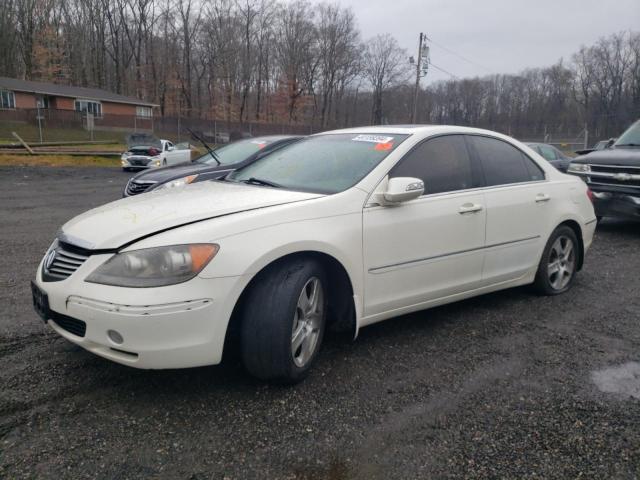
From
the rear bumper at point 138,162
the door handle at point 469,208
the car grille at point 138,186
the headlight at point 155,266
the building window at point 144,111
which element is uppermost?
the building window at point 144,111

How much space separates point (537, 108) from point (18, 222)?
70661 mm

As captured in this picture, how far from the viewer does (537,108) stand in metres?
68.4

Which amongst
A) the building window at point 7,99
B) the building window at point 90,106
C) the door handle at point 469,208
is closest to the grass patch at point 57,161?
the door handle at point 469,208

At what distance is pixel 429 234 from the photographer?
142 inches

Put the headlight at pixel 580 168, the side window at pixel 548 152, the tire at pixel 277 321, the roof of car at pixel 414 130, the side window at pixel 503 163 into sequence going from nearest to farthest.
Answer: the tire at pixel 277 321
the roof of car at pixel 414 130
the side window at pixel 503 163
the headlight at pixel 580 168
the side window at pixel 548 152

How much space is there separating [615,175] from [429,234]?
560 centimetres

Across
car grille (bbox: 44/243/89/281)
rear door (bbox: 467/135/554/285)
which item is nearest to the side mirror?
rear door (bbox: 467/135/554/285)

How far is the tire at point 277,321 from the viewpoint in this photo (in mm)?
2783

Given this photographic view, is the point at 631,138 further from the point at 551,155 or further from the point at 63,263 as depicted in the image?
the point at 63,263

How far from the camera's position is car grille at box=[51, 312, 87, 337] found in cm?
269

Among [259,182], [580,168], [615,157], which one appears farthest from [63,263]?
[580,168]

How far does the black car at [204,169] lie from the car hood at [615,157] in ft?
15.4

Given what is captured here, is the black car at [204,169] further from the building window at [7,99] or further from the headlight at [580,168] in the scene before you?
the building window at [7,99]

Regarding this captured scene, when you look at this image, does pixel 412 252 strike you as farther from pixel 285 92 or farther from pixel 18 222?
pixel 285 92
